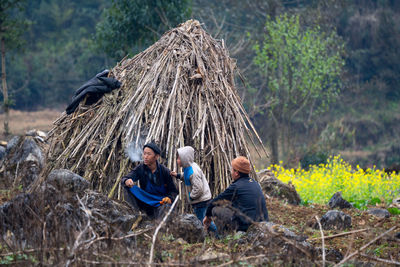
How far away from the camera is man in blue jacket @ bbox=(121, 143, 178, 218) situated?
6707 mm

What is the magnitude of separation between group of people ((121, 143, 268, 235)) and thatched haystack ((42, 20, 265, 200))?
338 millimetres

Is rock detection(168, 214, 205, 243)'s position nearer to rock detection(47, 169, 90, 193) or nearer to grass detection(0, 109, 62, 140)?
rock detection(47, 169, 90, 193)

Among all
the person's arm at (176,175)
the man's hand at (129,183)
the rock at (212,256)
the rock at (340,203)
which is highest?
the person's arm at (176,175)

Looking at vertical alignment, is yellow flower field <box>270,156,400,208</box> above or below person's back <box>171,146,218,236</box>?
below

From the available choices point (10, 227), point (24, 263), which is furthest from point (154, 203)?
point (24, 263)

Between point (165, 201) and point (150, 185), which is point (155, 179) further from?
point (165, 201)

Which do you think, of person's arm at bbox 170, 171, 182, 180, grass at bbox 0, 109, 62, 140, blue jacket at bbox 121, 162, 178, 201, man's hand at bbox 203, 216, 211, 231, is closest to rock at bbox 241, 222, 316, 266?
man's hand at bbox 203, 216, 211, 231

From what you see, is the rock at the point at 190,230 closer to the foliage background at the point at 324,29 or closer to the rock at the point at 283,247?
the rock at the point at 283,247

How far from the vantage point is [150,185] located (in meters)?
6.88

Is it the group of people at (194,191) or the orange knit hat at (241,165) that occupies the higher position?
the orange knit hat at (241,165)

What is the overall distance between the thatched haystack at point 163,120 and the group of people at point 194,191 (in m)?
0.34

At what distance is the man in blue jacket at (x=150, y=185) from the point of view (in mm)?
6707

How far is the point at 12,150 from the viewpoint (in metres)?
11.1

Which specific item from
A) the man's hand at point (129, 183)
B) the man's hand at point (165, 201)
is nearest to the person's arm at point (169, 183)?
the man's hand at point (165, 201)
